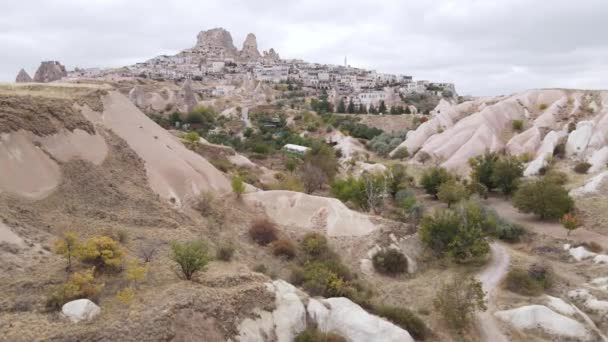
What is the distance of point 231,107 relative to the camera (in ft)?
324

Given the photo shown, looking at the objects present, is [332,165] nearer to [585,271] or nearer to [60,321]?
[585,271]

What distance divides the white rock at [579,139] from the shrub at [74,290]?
47.7m

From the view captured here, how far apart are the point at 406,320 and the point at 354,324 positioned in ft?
7.92

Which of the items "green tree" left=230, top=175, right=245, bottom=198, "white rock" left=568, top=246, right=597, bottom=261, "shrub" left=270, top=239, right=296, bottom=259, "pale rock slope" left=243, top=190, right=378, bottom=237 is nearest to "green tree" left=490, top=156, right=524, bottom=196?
"white rock" left=568, top=246, right=597, bottom=261

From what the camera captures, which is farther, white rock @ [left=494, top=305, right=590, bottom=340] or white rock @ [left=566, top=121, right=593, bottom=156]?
white rock @ [left=566, top=121, right=593, bottom=156]

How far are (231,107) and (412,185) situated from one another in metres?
62.8

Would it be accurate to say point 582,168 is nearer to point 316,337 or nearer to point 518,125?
point 518,125

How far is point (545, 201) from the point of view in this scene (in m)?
31.3

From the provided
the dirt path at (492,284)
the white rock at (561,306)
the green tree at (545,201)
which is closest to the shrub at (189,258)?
the dirt path at (492,284)

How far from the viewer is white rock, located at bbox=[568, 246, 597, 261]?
82.0ft

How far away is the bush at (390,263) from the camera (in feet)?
74.8

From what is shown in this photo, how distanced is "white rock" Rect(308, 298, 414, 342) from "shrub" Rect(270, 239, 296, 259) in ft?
20.5

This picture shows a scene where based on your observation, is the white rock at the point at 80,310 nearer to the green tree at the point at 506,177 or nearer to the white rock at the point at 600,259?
the white rock at the point at 600,259

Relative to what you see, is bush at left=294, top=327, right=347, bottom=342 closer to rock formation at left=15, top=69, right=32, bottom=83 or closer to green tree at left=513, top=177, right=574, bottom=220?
green tree at left=513, top=177, right=574, bottom=220
